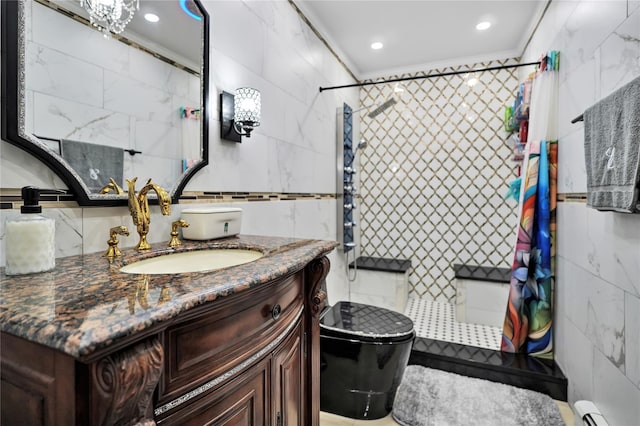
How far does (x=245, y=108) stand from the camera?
60.4 inches

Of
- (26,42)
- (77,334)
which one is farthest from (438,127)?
(77,334)

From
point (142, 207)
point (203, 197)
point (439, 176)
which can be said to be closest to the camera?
point (142, 207)

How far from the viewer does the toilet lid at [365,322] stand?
169cm

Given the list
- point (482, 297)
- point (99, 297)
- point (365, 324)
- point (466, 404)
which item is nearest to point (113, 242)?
point (99, 297)

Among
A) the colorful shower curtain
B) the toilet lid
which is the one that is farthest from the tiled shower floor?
the toilet lid

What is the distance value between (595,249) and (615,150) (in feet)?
1.78

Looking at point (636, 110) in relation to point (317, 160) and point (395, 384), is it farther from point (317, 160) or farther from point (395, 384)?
point (317, 160)

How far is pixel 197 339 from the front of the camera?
2.07 ft

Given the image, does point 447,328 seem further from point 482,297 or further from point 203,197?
point 203,197

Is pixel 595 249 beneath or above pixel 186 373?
above

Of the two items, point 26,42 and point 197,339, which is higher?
point 26,42

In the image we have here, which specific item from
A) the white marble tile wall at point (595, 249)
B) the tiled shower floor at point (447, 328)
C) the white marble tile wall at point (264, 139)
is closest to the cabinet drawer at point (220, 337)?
the white marble tile wall at point (264, 139)

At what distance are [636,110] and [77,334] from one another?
167cm

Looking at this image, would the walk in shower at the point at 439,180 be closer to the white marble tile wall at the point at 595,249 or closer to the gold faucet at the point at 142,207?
the white marble tile wall at the point at 595,249
